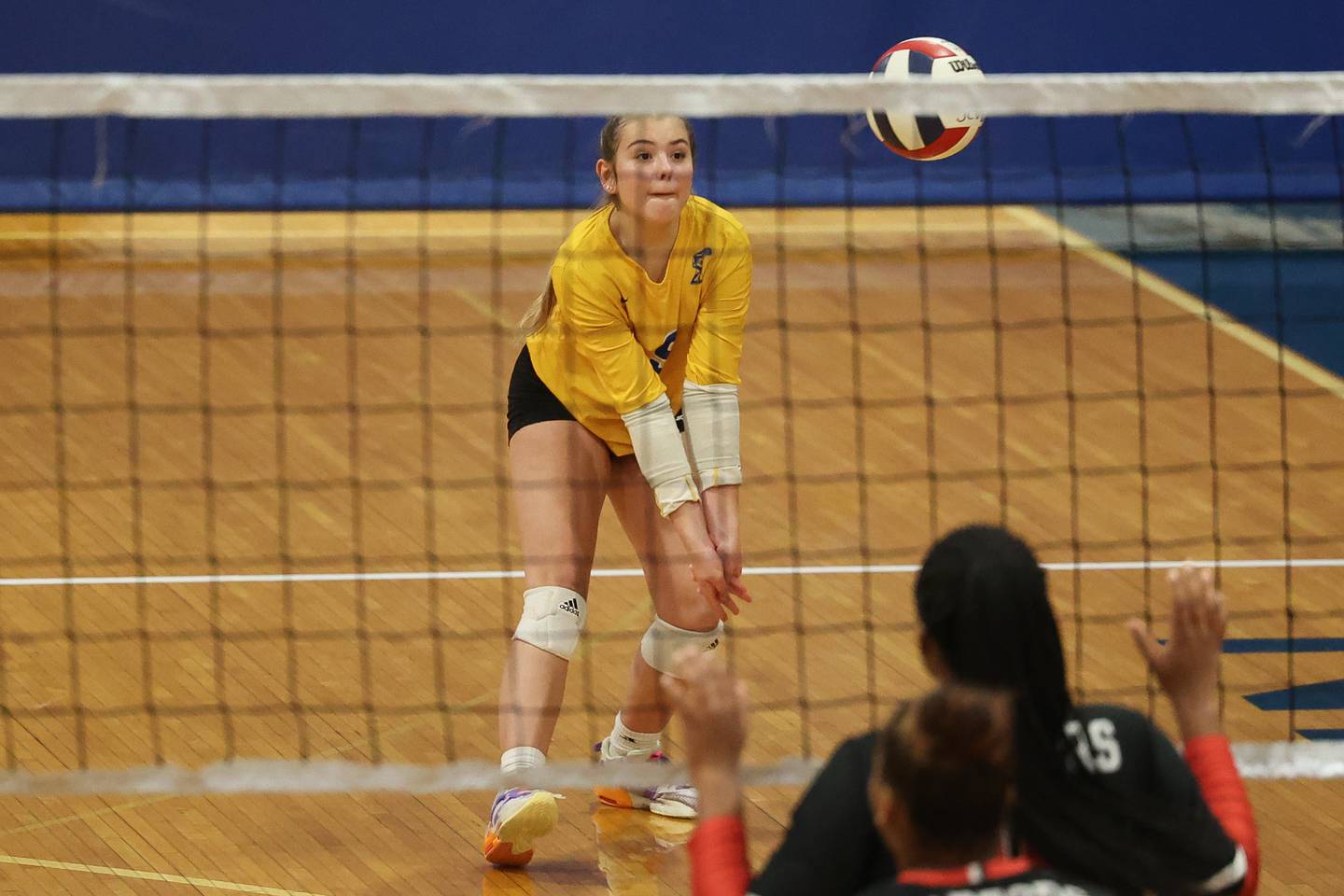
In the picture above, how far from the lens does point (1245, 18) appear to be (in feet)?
30.2

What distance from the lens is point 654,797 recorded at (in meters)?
4.18

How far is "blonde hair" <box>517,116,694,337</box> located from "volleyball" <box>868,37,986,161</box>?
74 cm

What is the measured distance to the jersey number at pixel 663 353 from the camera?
3.96 meters

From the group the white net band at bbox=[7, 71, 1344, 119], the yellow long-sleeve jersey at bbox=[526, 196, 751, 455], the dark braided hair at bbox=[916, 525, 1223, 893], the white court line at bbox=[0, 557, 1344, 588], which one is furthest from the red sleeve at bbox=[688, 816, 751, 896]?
the white court line at bbox=[0, 557, 1344, 588]

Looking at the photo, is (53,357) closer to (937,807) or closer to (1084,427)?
(1084,427)

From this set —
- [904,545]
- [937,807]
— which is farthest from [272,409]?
[937,807]

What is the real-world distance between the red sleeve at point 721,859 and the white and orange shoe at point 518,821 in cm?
140

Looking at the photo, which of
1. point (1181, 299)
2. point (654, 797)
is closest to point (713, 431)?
point (654, 797)

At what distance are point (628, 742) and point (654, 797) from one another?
167 millimetres

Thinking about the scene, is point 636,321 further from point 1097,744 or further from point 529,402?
point 1097,744

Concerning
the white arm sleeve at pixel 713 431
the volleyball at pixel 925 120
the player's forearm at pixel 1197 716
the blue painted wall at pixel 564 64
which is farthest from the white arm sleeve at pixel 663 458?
the blue painted wall at pixel 564 64

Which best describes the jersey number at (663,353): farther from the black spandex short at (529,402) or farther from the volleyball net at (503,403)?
the volleyball net at (503,403)

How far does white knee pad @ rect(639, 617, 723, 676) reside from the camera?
3949 millimetres

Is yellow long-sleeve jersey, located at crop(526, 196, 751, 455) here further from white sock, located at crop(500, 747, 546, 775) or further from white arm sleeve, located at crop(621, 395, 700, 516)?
white sock, located at crop(500, 747, 546, 775)
